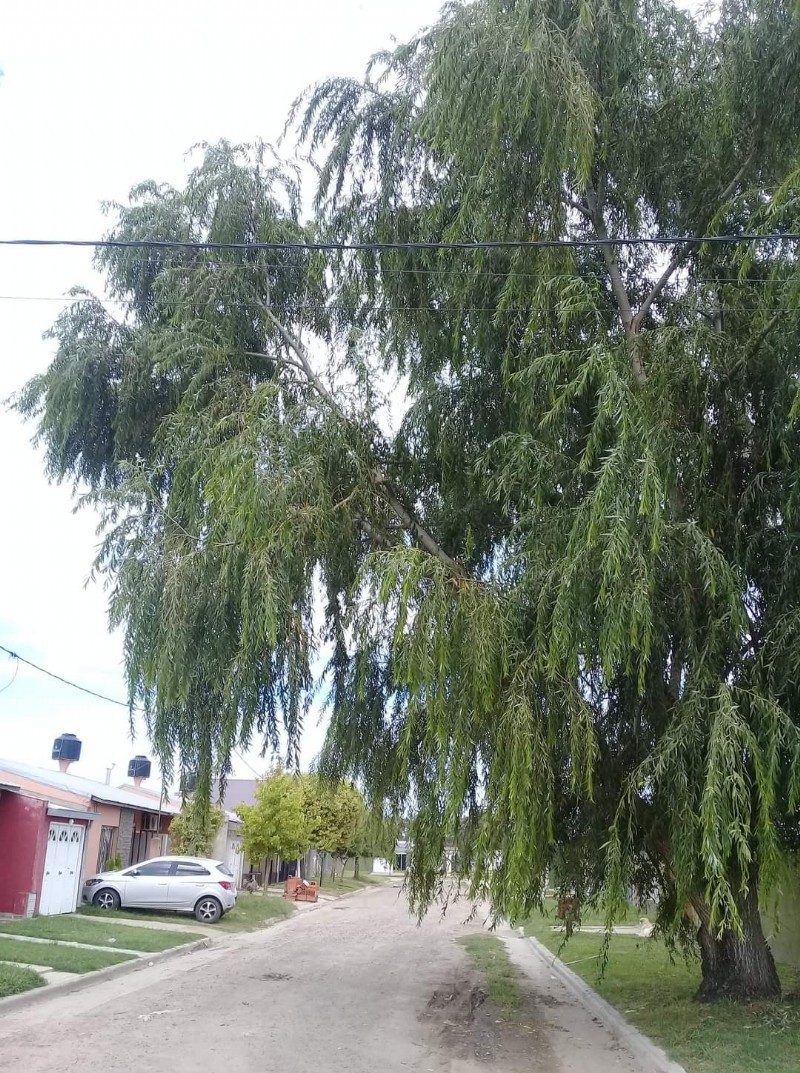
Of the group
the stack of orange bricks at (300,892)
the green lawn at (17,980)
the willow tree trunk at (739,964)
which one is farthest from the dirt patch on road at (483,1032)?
the stack of orange bricks at (300,892)

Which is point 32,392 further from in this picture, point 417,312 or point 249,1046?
point 249,1046

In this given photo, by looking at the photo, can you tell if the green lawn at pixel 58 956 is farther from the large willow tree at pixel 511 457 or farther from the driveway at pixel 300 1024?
the large willow tree at pixel 511 457

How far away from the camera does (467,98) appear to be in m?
9.77

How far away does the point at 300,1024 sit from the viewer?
1095 cm

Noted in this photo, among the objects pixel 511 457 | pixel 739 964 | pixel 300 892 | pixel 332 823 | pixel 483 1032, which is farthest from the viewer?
pixel 332 823

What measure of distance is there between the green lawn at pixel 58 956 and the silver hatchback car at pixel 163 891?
A: 877 cm

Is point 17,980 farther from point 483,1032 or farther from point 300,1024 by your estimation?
point 483,1032

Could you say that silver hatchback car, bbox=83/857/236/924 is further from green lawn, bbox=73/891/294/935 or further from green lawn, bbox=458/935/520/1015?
green lawn, bbox=458/935/520/1015

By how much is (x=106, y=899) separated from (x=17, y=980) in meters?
14.5

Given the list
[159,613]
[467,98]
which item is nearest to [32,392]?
[159,613]

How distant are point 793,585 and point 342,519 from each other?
15.3ft

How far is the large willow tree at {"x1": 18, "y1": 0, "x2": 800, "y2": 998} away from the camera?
29.5 ft

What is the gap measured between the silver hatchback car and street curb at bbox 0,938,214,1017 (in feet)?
18.6

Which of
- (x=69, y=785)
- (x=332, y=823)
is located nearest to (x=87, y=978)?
(x=69, y=785)
